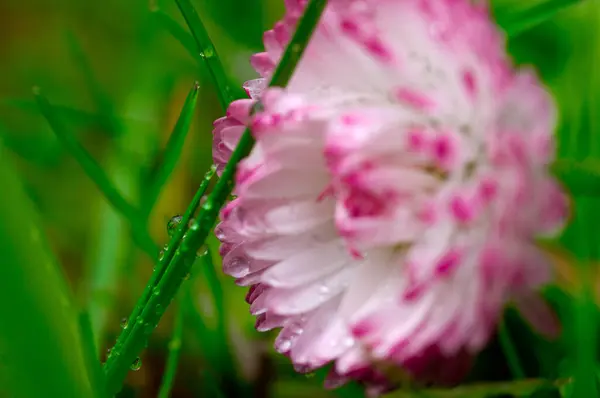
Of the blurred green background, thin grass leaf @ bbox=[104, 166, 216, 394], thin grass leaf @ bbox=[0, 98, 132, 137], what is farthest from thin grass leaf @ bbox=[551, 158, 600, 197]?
thin grass leaf @ bbox=[0, 98, 132, 137]

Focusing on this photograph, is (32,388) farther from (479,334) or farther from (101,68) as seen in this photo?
(101,68)

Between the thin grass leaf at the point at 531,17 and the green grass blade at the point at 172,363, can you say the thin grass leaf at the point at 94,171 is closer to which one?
the green grass blade at the point at 172,363

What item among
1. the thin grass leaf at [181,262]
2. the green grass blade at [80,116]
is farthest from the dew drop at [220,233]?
the green grass blade at [80,116]

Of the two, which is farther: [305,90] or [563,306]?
[563,306]

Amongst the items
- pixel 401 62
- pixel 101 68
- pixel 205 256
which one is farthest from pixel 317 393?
pixel 101 68

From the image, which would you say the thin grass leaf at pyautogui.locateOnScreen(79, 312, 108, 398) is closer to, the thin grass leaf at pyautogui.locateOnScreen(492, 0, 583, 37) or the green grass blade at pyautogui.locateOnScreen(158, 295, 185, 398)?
the green grass blade at pyautogui.locateOnScreen(158, 295, 185, 398)

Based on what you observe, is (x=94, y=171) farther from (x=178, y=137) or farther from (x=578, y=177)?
(x=578, y=177)
